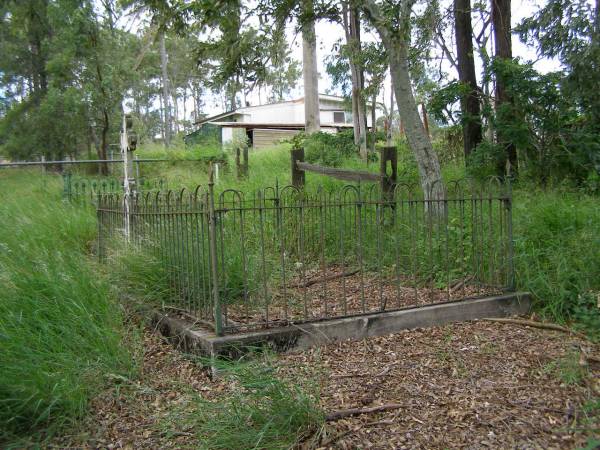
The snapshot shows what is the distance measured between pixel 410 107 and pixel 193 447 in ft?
17.6

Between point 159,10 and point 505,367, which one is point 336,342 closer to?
point 505,367

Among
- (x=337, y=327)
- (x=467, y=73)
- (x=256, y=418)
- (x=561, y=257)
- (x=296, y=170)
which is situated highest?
(x=467, y=73)

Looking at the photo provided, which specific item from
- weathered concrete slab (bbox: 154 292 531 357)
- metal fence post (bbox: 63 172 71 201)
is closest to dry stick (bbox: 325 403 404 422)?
weathered concrete slab (bbox: 154 292 531 357)

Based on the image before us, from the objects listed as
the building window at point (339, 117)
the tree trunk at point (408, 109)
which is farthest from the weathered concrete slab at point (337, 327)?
the building window at point (339, 117)

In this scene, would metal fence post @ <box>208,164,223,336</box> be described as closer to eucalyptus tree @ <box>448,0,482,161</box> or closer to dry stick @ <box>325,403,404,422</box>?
dry stick @ <box>325,403,404,422</box>

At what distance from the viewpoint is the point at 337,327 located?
4.43m

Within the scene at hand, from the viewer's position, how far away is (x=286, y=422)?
2.93m

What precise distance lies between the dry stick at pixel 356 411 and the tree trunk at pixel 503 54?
625cm

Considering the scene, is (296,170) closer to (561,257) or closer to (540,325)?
(561,257)

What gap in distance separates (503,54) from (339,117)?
1027 inches

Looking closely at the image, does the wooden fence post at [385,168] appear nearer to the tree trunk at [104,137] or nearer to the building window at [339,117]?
the tree trunk at [104,137]

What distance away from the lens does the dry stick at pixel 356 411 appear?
319 centimetres

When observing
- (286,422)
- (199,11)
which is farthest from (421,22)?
(286,422)

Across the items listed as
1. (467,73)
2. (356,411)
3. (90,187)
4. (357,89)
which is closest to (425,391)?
(356,411)
